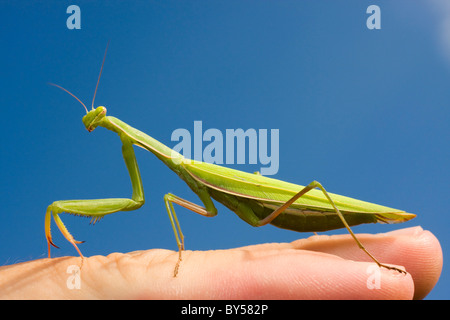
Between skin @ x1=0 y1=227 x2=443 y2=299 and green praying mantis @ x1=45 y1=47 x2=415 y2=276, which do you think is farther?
green praying mantis @ x1=45 y1=47 x2=415 y2=276

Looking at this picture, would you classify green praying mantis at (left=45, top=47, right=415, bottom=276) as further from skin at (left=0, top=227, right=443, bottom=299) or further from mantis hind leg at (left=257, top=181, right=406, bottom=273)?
skin at (left=0, top=227, right=443, bottom=299)

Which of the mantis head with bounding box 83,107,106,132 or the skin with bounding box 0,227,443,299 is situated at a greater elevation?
the mantis head with bounding box 83,107,106,132

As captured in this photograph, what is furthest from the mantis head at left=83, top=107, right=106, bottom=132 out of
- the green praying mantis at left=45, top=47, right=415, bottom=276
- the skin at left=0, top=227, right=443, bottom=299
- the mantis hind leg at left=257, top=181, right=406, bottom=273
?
the mantis hind leg at left=257, top=181, right=406, bottom=273

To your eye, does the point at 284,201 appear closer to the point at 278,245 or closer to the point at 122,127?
the point at 278,245

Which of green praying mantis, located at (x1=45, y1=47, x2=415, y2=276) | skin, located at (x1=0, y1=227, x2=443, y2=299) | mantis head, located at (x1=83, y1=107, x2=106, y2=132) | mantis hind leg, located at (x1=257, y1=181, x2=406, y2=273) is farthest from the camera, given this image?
mantis head, located at (x1=83, y1=107, x2=106, y2=132)

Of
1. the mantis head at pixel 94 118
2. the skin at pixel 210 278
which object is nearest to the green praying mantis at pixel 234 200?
the mantis head at pixel 94 118

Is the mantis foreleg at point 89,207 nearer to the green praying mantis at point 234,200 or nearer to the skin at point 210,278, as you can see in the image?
Result: the green praying mantis at point 234,200

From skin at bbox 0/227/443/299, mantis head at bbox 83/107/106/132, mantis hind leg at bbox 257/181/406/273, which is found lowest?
Result: skin at bbox 0/227/443/299
